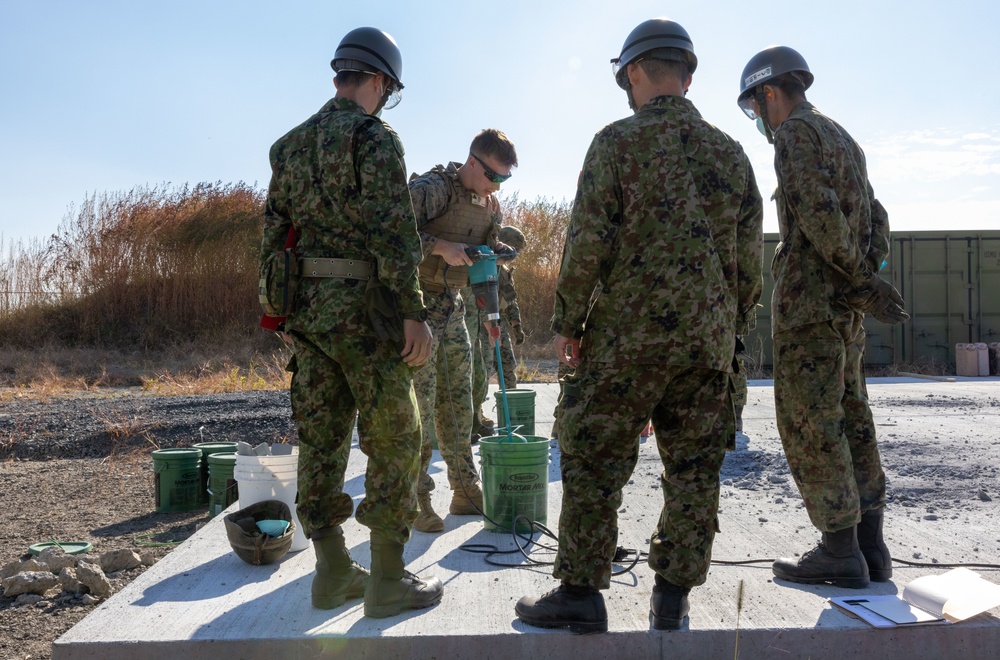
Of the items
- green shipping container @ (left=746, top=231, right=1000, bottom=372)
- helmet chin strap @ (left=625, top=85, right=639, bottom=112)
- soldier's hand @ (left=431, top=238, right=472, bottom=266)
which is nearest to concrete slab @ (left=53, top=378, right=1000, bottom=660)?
soldier's hand @ (left=431, top=238, right=472, bottom=266)

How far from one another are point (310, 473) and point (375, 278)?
0.74 meters

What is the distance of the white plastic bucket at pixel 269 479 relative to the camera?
372 centimetres

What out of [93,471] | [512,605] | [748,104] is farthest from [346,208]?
[93,471]

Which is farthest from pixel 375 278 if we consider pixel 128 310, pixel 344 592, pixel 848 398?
pixel 128 310

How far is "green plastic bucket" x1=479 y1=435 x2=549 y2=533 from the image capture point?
13.2 feet

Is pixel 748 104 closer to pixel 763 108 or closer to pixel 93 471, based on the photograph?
pixel 763 108

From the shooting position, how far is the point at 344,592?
3.04 m

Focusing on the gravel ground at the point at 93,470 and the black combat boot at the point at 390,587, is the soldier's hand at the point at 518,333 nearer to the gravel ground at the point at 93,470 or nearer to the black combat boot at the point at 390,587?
the gravel ground at the point at 93,470

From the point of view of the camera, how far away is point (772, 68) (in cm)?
339

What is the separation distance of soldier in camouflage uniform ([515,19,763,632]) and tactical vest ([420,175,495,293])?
1653 mm

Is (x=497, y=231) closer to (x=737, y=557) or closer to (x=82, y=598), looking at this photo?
(x=737, y=557)

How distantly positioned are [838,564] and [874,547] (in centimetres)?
25

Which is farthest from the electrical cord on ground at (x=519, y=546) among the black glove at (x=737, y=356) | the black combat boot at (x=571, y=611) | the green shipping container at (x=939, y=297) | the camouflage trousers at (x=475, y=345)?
the green shipping container at (x=939, y=297)

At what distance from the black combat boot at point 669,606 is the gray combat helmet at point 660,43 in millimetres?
1779
